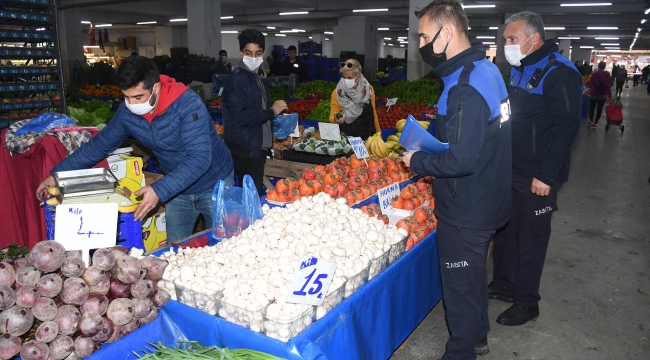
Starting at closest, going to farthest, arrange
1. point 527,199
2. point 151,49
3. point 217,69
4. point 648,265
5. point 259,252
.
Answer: point 259,252 < point 527,199 < point 648,265 < point 217,69 < point 151,49

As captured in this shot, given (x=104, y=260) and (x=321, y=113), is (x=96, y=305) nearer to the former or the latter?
(x=104, y=260)

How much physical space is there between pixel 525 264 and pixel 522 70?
4.51 ft

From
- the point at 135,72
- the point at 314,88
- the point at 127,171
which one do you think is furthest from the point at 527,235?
the point at 314,88

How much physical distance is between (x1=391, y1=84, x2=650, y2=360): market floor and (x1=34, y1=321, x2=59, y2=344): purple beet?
7.12ft

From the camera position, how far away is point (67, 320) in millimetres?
1654

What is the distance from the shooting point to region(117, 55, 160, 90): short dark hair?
2.35 m

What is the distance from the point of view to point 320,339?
1.92 metres

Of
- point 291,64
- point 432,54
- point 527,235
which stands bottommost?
point 527,235

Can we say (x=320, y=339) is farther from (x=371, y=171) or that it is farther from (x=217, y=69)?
(x=217, y=69)

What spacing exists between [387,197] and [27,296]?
2208mm

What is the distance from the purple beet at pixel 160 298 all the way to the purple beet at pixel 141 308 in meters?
0.09

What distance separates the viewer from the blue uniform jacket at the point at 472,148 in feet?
7.03

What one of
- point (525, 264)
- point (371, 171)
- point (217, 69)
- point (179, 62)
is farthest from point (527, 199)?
point (179, 62)

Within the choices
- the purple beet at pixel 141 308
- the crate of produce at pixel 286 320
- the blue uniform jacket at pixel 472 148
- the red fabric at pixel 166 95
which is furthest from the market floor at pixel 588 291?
the red fabric at pixel 166 95
